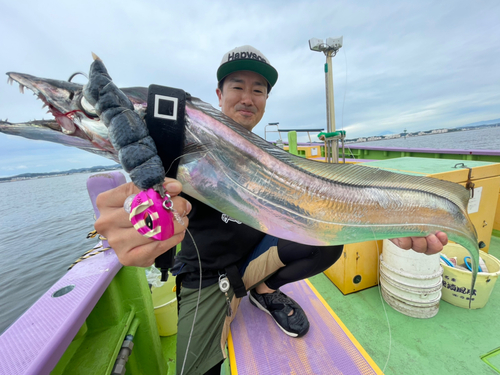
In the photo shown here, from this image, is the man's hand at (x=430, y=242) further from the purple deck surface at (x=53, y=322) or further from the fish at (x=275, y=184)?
the purple deck surface at (x=53, y=322)

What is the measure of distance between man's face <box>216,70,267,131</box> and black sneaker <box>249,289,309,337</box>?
1781 mm

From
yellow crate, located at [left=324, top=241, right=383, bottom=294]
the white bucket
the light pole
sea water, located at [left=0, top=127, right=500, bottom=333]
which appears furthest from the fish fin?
sea water, located at [left=0, top=127, right=500, bottom=333]

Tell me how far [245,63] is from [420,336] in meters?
3.41

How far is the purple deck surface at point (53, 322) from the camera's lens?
3.21 ft

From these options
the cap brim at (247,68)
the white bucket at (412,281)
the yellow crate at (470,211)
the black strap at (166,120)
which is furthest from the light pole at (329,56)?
the black strap at (166,120)

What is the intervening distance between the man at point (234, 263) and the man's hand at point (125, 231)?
666 millimetres

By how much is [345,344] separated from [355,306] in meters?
1.27

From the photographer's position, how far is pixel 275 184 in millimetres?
1266

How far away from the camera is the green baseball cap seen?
6.40ft

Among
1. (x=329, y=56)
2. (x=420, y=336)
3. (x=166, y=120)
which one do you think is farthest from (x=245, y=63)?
(x=420, y=336)

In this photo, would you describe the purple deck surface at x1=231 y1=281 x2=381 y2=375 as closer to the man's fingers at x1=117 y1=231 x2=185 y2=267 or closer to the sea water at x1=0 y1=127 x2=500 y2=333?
the man's fingers at x1=117 y1=231 x2=185 y2=267

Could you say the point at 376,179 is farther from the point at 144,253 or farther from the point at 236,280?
the point at 144,253

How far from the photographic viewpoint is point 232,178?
1188 millimetres

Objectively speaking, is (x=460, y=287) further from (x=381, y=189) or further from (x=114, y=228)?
(x=114, y=228)
